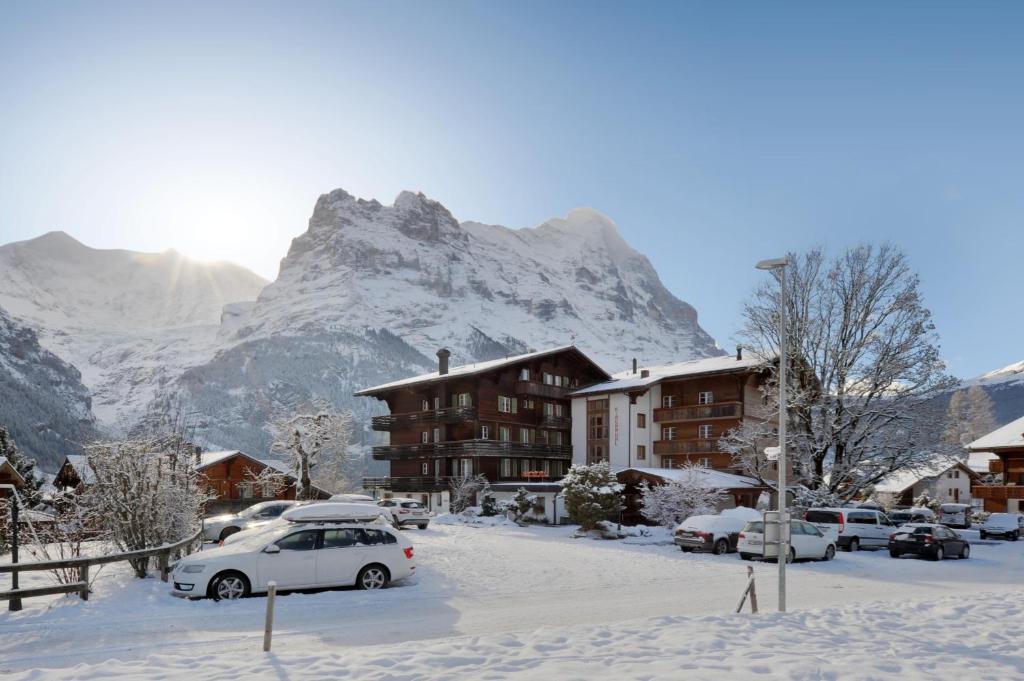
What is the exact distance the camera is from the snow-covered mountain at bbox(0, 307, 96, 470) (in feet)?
387

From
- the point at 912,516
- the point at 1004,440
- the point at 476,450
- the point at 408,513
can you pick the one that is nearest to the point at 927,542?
the point at 912,516

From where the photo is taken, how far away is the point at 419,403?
66.2m

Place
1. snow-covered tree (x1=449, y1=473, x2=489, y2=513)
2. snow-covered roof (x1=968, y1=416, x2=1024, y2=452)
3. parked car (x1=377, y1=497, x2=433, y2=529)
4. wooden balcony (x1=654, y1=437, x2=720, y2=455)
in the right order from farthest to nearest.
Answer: snow-covered tree (x1=449, y1=473, x2=489, y2=513), wooden balcony (x1=654, y1=437, x2=720, y2=455), snow-covered roof (x1=968, y1=416, x2=1024, y2=452), parked car (x1=377, y1=497, x2=433, y2=529)

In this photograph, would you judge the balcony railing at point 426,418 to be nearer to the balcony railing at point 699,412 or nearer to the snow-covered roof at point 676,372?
the snow-covered roof at point 676,372

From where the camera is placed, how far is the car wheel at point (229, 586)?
634 inches

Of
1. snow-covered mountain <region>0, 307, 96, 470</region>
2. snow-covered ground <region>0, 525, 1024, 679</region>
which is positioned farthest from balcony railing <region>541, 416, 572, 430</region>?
snow-covered mountain <region>0, 307, 96, 470</region>

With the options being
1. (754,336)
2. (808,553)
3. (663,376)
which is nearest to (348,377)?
(663,376)

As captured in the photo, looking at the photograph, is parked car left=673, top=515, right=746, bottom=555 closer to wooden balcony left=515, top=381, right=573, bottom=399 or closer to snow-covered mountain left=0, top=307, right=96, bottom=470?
wooden balcony left=515, top=381, right=573, bottom=399

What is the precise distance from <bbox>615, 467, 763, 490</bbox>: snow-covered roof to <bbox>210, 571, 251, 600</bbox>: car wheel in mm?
27919

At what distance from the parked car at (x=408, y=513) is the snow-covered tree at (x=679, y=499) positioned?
1148 centimetres

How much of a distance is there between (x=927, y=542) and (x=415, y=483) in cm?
4002

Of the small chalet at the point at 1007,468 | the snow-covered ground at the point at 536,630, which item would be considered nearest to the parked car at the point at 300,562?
the snow-covered ground at the point at 536,630

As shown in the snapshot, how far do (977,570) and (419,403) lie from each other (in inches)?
1837

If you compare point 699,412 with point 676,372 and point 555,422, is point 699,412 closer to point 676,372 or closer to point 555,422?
point 676,372
